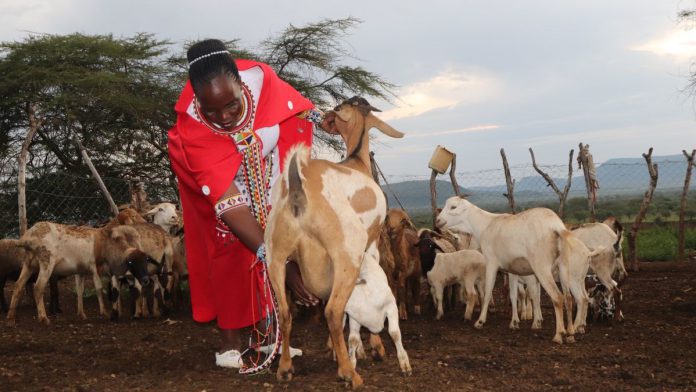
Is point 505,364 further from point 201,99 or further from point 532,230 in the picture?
point 201,99

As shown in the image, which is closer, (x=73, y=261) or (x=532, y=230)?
(x=532, y=230)

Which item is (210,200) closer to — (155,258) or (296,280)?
(296,280)

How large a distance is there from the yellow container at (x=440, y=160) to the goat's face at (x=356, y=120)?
6.72 meters

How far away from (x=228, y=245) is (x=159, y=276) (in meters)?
5.58

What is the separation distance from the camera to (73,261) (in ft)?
34.8

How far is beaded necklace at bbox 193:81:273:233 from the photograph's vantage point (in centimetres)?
557

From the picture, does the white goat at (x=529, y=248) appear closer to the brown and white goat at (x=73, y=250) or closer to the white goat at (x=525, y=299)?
the white goat at (x=525, y=299)

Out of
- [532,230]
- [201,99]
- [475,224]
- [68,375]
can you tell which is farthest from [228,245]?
[475,224]

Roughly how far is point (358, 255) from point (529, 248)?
3.79 metres

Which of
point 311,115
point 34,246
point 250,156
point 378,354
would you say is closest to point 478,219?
point 378,354

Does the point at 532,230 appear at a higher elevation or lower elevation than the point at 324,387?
higher

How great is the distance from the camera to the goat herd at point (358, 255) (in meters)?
4.89

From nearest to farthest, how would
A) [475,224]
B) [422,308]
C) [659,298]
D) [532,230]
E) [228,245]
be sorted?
[228,245], [532,230], [475,224], [659,298], [422,308]

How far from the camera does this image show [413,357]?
652 centimetres
